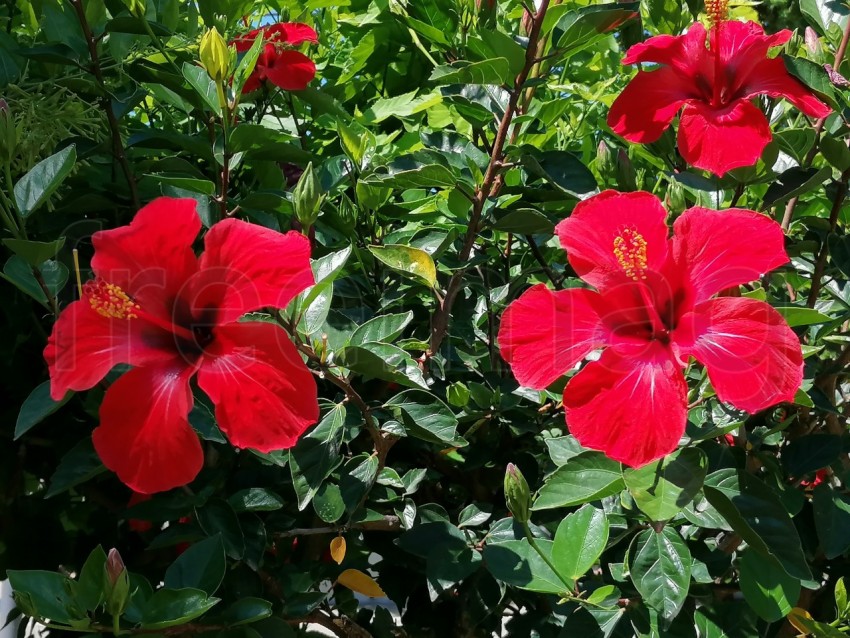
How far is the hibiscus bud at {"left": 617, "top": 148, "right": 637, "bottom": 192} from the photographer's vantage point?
3.74ft

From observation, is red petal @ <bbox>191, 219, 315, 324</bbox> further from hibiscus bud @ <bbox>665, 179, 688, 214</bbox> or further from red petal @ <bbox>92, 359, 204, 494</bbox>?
hibiscus bud @ <bbox>665, 179, 688, 214</bbox>

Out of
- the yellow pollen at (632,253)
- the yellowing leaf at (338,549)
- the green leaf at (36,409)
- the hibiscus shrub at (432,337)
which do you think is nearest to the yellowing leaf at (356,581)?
the hibiscus shrub at (432,337)

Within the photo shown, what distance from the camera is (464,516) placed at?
1.20m

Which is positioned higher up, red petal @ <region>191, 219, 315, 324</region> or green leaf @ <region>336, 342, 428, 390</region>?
red petal @ <region>191, 219, 315, 324</region>

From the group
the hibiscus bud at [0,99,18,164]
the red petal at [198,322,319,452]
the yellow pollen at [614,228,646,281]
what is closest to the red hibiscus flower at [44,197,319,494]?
the red petal at [198,322,319,452]

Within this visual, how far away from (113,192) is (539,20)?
68 centimetres

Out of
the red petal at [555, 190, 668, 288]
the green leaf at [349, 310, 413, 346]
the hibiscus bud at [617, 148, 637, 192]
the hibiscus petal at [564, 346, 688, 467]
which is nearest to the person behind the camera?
the hibiscus petal at [564, 346, 688, 467]

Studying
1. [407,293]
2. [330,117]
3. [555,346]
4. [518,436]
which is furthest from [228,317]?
[330,117]

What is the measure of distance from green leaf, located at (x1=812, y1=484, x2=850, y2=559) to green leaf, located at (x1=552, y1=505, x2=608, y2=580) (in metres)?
0.32

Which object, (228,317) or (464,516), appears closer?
(228,317)

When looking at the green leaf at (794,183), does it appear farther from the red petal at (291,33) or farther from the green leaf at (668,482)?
the red petal at (291,33)

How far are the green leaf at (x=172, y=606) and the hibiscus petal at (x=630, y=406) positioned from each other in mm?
434

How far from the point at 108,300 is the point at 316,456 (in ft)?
0.97

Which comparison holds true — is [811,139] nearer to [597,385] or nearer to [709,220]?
[709,220]
